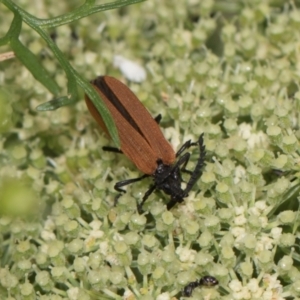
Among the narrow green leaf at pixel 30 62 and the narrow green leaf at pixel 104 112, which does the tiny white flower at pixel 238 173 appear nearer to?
the narrow green leaf at pixel 104 112

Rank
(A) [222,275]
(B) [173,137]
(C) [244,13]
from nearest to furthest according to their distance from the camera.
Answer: (A) [222,275]
(B) [173,137]
(C) [244,13]

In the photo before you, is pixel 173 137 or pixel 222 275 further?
pixel 173 137

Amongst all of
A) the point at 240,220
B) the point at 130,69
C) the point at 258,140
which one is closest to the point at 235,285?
the point at 240,220

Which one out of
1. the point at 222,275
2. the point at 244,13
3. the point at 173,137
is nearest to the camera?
the point at 222,275

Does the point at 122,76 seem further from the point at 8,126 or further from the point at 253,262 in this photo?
the point at 253,262

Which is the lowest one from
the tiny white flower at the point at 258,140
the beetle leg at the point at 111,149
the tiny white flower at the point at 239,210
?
the tiny white flower at the point at 239,210

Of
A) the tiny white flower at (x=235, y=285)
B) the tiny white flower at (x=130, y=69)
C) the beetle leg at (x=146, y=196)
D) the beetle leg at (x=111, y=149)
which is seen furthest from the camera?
the tiny white flower at (x=130, y=69)

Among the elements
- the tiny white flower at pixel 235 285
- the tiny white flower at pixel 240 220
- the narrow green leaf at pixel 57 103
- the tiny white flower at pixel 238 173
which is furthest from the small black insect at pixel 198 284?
the narrow green leaf at pixel 57 103

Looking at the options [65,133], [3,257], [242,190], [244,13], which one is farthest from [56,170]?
[244,13]
